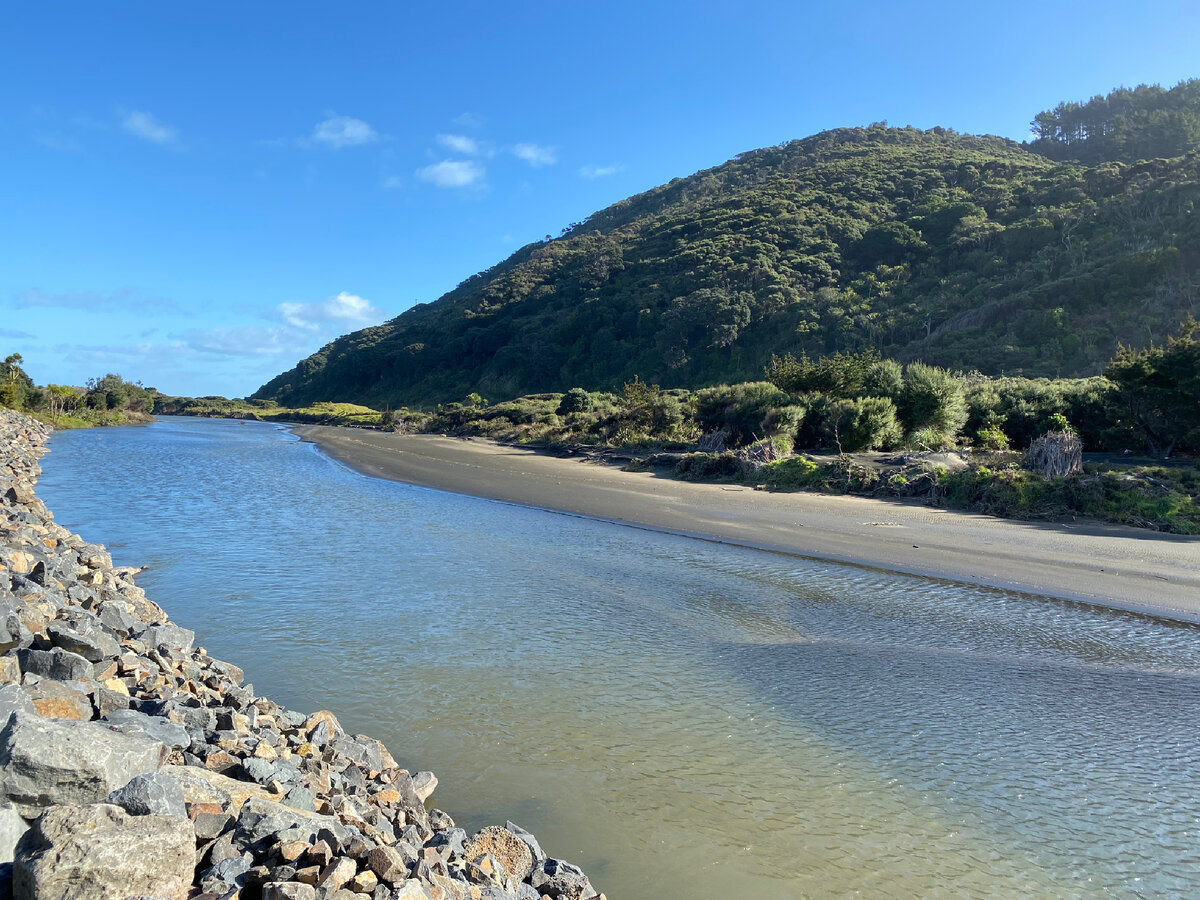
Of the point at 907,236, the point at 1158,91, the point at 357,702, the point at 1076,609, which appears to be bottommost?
the point at 357,702

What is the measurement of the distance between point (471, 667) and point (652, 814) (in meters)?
3.04

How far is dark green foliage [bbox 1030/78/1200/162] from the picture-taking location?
77.6 metres

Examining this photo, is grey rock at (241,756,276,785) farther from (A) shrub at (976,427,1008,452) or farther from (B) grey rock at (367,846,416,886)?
(A) shrub at (976,427,1008,452)

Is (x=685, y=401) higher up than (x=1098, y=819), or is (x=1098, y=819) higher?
(x=685, y=401)

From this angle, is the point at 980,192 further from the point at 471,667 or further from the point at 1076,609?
the point at 471,667

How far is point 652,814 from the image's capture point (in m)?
4.69

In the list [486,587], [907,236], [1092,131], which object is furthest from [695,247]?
[486,587]

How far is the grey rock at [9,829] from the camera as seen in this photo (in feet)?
8.28

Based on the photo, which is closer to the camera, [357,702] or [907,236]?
[357,702]

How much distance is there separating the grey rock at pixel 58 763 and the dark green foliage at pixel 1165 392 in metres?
21.8

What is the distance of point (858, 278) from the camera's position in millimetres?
64438

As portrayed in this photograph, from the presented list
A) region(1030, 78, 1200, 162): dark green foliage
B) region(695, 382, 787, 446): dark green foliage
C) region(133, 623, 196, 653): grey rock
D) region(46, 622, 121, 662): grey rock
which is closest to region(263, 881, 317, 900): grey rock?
region(46, 622, 121, 662): grey rock

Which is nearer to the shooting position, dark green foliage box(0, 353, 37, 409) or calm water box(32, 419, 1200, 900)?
calm water box(32, 419, 1200, 900)

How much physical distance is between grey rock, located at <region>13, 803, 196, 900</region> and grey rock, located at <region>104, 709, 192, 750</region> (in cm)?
121
